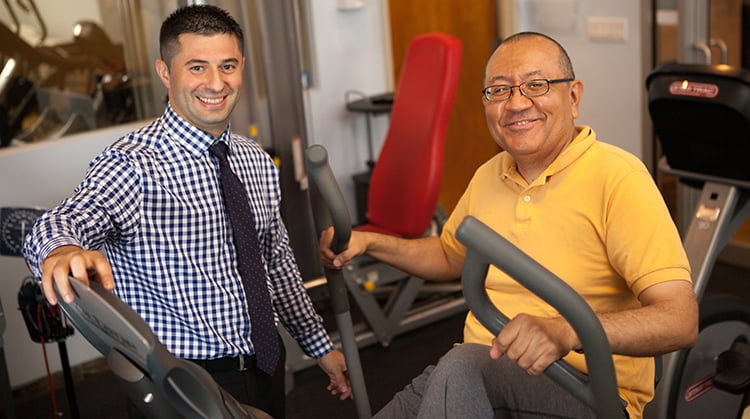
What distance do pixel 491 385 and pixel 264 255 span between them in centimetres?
77

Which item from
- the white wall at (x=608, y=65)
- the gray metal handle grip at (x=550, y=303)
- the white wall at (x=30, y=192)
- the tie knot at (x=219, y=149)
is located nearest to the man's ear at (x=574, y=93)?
the gray metal handle grip at (x=550, y=303)

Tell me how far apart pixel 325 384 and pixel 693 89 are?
1.91 meters

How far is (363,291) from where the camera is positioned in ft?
13.2

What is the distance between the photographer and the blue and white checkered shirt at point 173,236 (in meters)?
2.04

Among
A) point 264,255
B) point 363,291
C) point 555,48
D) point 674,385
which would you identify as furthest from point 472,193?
point 363,291

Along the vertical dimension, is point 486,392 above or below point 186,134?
below

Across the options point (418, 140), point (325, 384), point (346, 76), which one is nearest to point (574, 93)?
point (418, 140)

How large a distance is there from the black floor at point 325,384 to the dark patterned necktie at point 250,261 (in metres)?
1.33

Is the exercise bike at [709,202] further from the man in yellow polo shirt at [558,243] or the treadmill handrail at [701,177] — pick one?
the man in yellow polo shirt at [558,243]

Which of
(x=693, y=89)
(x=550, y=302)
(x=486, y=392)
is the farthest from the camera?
(x=693, y=89)

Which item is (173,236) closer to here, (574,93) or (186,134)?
(186,134)

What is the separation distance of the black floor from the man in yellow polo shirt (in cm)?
151

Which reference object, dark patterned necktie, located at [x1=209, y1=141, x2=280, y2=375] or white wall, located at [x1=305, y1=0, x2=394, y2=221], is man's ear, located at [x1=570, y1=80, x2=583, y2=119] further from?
white wall, located at [x1=305, y1=0, x2=394, y2=221]

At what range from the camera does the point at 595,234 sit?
1931 mm
